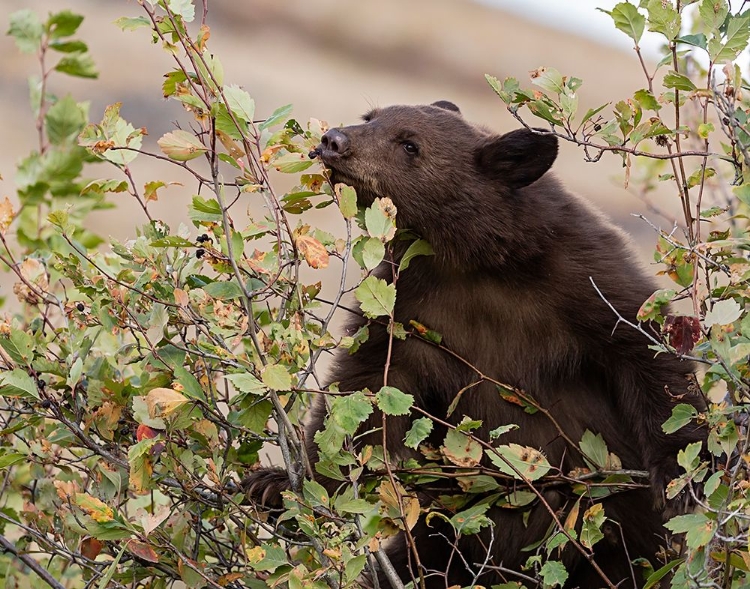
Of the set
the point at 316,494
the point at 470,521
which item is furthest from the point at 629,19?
the point at 316,494

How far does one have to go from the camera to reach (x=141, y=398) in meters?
3.84

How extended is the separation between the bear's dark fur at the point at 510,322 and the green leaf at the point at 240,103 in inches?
38.2

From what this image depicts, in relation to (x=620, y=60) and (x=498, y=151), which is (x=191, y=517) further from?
(x=620, y=60)

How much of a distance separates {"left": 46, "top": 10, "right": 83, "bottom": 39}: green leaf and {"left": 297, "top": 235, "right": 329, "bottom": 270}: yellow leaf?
1.82 meters

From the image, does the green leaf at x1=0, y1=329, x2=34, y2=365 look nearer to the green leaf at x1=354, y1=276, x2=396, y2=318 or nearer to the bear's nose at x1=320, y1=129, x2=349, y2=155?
the green leaf at x1=354, y1=276, x2=396, y2=318

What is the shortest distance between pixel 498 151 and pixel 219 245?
61.7 inches

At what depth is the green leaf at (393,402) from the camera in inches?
130

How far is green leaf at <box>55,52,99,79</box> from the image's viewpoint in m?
4.79

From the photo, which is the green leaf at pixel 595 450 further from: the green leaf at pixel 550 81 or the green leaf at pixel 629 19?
the green leaf at pixel 629 19

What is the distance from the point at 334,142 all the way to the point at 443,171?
677mm

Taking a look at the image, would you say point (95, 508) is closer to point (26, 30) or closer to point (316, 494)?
point (316, 494)

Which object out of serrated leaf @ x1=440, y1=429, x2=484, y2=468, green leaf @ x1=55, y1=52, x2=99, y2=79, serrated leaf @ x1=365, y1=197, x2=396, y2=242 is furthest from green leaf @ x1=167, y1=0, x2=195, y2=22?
serrated leaf @ x1=440, y1=429, x2=484, y2=468

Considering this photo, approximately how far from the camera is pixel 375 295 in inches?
139

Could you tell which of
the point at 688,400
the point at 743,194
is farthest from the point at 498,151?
the point at 743,194
